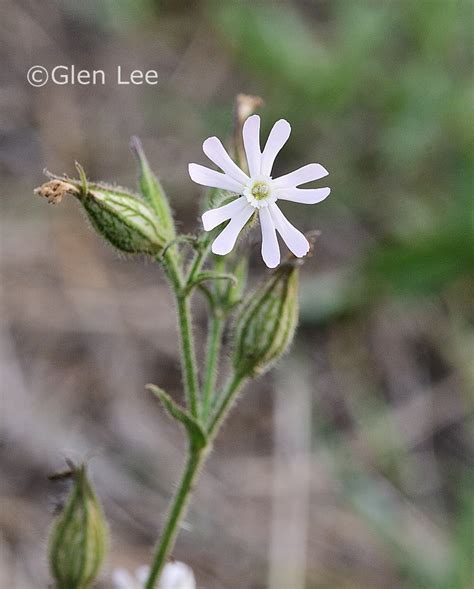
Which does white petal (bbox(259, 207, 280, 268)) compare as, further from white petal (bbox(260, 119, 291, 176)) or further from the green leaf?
the green leaf

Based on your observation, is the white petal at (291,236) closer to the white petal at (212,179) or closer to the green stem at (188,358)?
the white petal at (212,179)

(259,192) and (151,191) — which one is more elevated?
(151,191)

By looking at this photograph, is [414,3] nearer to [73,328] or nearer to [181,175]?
[181,175]

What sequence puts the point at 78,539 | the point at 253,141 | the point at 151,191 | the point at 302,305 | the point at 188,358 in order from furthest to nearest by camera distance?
the point at 302,305
the point at 78,539
the point at 151,191
the point at 188,358
the point at 253,141

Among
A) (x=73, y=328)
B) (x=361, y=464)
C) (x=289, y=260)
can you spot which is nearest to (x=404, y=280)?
(x=361, y=464)

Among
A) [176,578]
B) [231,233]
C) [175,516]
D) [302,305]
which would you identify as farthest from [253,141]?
[302,305]

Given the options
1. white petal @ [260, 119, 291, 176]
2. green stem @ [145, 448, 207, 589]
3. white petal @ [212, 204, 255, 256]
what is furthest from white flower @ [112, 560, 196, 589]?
white petal @ [260, 119, 291, 176]

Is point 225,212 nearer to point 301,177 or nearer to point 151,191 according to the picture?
point 301,177

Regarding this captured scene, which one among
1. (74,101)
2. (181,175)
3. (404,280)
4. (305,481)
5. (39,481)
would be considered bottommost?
(39,481)
